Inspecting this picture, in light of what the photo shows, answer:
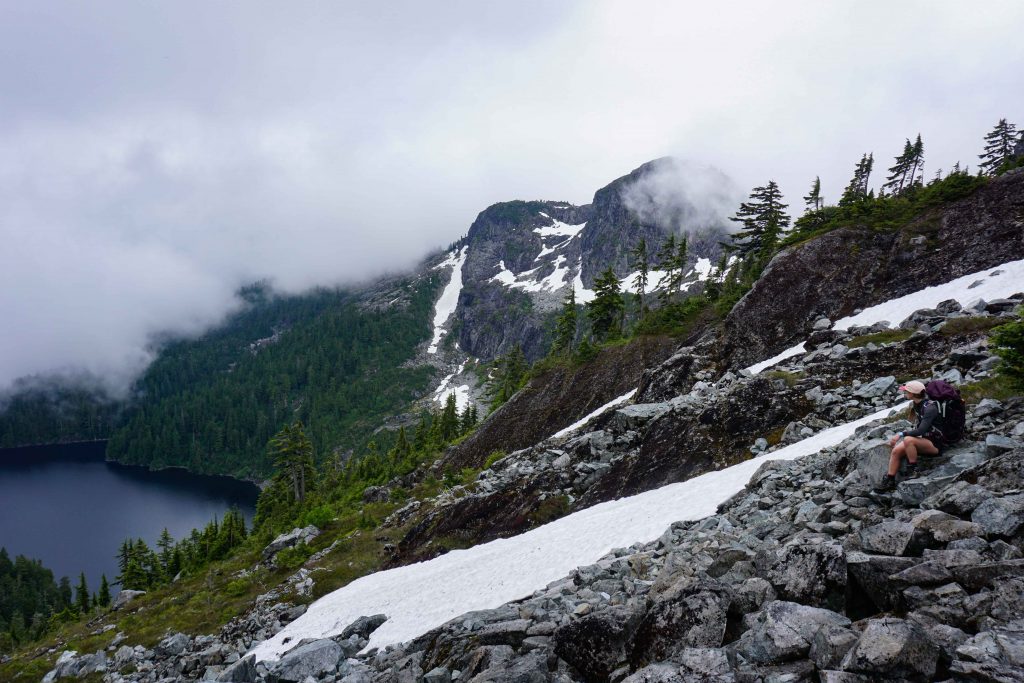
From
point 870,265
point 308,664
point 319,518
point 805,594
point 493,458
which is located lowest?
point 319,518

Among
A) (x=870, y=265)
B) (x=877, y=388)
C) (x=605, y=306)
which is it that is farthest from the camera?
(x=605, y=306)

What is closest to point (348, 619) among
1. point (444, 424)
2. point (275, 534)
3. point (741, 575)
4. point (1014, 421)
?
point (741, 575)

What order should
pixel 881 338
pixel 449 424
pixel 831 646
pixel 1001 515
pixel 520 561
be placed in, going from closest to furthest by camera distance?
pixel 831 646 < pixel 1001 515 < pixel 520 561 < pixel 881 338 < pixel 449 424

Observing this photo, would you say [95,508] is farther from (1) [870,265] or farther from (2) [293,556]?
(1) [870,265]

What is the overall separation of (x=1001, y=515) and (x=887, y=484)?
3.05 meters

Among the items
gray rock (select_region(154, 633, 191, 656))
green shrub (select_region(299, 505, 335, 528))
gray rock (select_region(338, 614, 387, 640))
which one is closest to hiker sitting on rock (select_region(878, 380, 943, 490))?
gray rock (select_region(338, 614, 387, 640))

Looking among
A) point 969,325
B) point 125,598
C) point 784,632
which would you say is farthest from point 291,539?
point 969,325

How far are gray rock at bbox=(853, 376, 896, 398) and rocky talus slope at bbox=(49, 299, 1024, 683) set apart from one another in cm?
5

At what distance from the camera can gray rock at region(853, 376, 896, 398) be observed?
17078mm

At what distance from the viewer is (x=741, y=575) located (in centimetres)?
798

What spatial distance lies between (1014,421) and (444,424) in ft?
257

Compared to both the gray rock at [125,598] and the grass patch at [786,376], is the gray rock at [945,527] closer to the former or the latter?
the grass patch at [786,376]

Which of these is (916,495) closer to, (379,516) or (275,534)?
(379,516)

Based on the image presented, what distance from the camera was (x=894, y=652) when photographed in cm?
477
